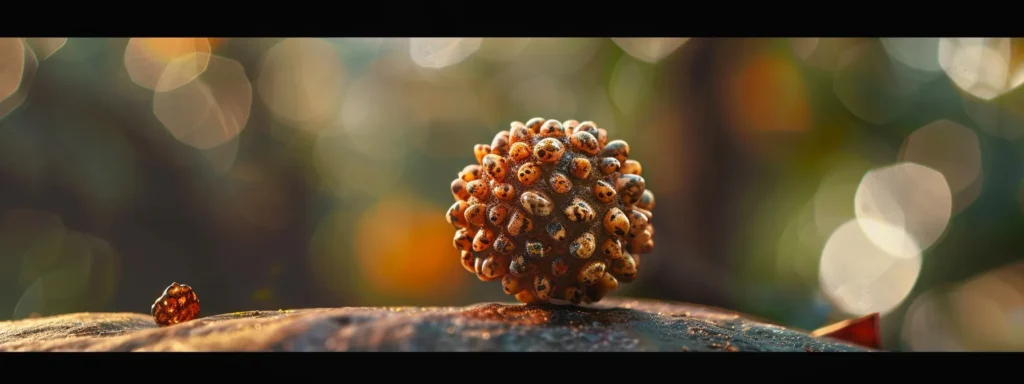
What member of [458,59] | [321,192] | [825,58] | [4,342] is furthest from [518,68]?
[4,342]

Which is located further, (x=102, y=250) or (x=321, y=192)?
(x=321, y=192)

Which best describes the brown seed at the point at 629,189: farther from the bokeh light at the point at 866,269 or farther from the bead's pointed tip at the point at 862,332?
the bokeh light at the point at 866,269

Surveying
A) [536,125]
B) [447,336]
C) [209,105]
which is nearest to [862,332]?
[536,125]

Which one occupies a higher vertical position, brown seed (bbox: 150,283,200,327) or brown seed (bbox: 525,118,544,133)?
brown seed (bbox: 525,118,544,133)

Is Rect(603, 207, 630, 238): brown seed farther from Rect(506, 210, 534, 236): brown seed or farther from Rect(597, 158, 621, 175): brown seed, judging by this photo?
Rect(506, 210, 534, 236): brown seed

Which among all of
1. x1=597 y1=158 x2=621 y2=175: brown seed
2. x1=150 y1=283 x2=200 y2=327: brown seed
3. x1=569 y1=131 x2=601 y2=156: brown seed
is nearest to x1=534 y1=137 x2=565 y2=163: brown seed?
x1=569 y1=131 x2=601 y2=156: brown seed

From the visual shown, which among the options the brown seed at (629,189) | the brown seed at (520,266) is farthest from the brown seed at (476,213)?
the brown seed at (629,189)

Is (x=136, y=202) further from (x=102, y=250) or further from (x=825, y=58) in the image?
(x=825, y=58)
